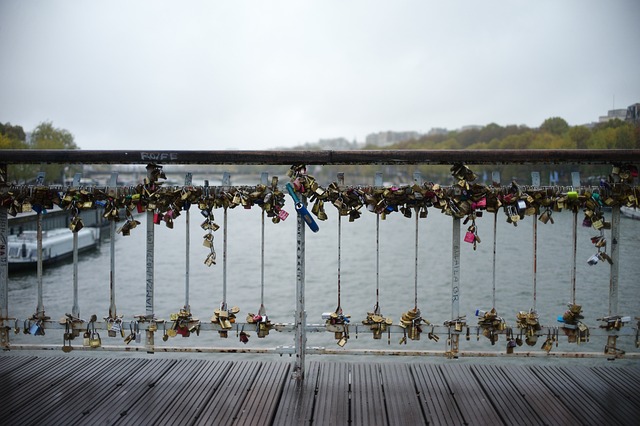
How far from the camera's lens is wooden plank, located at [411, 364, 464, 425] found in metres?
3.44

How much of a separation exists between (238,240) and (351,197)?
32.0 m

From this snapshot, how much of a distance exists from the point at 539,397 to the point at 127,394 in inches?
101

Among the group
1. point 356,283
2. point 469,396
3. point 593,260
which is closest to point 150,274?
point 469,396

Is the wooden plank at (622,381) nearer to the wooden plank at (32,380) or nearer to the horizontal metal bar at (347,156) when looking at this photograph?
the horizontal metal bar at (347,156)

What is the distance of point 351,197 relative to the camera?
4.22 metres

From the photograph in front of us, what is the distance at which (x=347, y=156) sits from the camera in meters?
4.00

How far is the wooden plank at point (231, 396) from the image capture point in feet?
11.3

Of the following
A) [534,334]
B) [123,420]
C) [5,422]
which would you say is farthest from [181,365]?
[534,334]

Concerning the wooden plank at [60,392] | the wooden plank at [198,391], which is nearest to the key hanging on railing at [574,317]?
the wooden plank at [198,391]

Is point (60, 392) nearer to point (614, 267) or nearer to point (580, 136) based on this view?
point (614, 267)

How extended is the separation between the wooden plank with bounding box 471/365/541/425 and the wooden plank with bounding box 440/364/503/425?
0.04m

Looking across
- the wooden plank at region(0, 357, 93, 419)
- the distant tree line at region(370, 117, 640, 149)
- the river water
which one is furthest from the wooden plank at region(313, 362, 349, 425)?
the distant tree line at region(370, 117, 640, 149)

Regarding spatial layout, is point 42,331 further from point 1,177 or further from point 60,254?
point 60,254

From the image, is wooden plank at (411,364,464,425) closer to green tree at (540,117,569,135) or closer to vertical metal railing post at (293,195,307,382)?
vertical metal railing post at (293,195,307,382)
